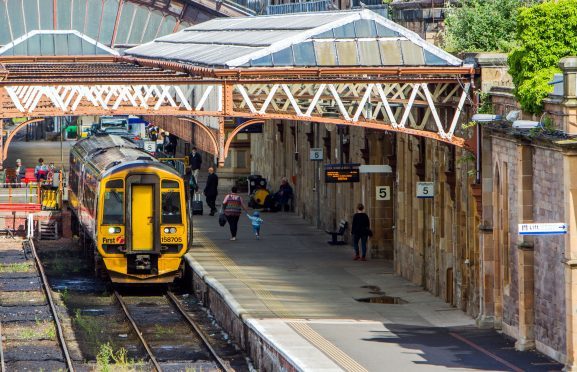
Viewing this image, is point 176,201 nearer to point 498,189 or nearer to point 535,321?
point 498,189

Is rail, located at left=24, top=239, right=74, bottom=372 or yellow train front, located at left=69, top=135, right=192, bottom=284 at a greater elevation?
yellow train front, located at left=69, top=135, right=192, bottom=284

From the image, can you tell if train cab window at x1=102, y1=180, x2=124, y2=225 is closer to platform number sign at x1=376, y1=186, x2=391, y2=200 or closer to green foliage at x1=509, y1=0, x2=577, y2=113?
platform number sign at x1=376, y1=186, x2=391, y2=200

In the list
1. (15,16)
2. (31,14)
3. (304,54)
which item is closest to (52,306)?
(304,54)

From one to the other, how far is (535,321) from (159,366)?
241 inches

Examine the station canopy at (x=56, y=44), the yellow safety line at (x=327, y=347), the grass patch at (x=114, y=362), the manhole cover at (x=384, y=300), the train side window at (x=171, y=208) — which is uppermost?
the station canopy at (x=56, y=44)

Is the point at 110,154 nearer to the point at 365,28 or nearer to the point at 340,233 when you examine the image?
the point at 340,233

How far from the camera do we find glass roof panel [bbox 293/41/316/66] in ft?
112

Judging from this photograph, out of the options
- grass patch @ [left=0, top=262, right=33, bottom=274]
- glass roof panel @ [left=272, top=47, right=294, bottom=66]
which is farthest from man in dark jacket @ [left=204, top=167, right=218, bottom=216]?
glass roof panel @ [left=272, top=47, right=294, bottom=66]

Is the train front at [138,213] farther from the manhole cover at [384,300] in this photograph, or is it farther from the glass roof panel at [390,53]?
the glass roof panel at [390,53]

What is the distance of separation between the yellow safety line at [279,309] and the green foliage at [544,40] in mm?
4789

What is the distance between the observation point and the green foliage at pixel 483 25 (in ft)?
107

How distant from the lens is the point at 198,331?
3062cm

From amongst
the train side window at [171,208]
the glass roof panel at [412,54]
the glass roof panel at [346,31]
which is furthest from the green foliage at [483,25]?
the train side window at [171,208]

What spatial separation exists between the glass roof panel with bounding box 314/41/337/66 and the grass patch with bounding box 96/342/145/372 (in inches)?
336
